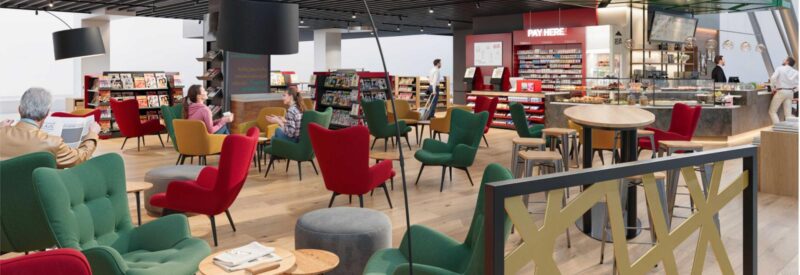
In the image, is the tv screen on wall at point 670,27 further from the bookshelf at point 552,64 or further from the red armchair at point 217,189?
the red armchair at point 217,189

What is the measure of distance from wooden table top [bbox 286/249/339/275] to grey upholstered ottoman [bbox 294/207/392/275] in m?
0.39

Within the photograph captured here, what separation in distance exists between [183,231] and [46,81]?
809 inches

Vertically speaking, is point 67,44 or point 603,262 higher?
point 67,44

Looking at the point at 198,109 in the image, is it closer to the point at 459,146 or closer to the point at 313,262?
the point at 459,146

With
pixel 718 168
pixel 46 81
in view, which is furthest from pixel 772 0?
pixel 46 81

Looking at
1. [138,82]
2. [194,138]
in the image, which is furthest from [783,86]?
[138,82]

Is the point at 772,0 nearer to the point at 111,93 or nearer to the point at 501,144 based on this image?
the point at 501,144

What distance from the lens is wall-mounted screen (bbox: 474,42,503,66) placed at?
56.2ft

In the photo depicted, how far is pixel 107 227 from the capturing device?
3379mm

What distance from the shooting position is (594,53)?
50.3 feet

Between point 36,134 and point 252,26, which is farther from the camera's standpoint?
point 252,26

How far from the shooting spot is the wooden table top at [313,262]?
9.90 ft

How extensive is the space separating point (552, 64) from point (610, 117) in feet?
37.8

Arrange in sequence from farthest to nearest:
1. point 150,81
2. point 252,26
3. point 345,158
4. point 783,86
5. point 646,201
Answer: point 150,81
point 783,86
point 345,158
point 252,26
point 646,201
